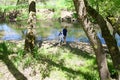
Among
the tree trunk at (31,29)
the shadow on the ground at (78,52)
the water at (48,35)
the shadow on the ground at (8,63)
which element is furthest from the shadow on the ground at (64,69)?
the water at (48,35)

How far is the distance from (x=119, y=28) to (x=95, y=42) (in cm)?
868

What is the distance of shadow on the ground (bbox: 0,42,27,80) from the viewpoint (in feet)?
63.8

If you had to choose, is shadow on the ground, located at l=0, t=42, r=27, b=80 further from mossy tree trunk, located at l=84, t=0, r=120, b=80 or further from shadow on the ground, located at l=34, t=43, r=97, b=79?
mossy tree trunk, located at l=84, t=0, r=120, b=80

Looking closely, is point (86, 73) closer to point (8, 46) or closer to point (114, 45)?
point (114, 45)

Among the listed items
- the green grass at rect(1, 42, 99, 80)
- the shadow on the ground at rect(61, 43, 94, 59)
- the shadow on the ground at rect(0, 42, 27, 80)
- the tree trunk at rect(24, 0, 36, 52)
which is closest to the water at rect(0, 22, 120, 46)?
the shadow on the ground at rect(61, 43, 94, 59)

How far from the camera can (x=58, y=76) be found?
65.9 feet

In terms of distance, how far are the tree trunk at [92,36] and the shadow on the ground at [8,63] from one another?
614cm

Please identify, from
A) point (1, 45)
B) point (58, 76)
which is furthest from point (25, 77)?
point (1, 45)

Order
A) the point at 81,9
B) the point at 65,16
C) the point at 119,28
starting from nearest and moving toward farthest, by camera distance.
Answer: the point at 81,9, the point at 119,28, the point at 65,16

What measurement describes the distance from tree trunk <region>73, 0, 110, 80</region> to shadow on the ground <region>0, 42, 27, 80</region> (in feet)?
20.2

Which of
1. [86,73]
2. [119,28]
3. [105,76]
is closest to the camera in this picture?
[105,76]

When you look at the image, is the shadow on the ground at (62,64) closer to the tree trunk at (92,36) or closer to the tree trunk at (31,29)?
the tree trunk at (31,29)

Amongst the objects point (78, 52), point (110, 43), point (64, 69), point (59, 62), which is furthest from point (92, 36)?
point (78, 52)

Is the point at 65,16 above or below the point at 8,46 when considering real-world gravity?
below
